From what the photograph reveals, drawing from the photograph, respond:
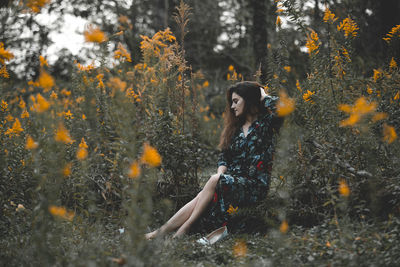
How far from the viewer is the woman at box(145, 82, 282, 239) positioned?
287cm

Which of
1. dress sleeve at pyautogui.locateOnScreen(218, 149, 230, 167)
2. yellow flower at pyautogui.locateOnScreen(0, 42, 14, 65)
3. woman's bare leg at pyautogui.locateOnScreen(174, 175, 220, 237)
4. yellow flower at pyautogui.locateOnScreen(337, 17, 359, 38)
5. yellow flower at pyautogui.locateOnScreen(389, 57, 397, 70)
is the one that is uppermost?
yellow flower at pyautogui.locateOnScreen(0, 42, 14, 65)

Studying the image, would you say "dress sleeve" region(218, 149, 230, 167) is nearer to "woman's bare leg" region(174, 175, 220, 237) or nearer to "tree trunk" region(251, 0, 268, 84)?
"woman's bare leg" region(174, 175, 220, 237)

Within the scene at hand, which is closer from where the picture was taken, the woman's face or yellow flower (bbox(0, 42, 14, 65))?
yellow flower (bbox(0, 42, 14, 65))

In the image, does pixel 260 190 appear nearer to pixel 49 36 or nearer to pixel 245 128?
pixel 245 128

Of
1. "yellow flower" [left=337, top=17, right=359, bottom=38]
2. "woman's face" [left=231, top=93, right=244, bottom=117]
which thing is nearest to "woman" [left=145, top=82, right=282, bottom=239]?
"woman's face" [left=231, top=93, right=244, bottom=117]

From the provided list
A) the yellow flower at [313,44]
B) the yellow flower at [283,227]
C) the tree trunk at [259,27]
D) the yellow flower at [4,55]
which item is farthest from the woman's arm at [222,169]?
the tree trunk at [259,27]

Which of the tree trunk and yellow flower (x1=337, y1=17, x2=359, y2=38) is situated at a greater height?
the tree trunk

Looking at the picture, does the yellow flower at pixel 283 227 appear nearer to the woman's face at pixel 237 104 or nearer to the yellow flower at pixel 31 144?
the yellow flower at pixel 31 144

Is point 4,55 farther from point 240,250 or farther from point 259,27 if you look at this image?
point 259,27

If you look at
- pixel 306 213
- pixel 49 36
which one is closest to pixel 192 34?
pixel 49 36

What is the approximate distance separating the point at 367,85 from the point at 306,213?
1.30m

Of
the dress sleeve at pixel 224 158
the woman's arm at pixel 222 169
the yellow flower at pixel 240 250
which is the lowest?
the yellow flower at pixel 240 250

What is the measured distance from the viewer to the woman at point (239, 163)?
2.87 metres

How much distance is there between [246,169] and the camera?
10.2 feet
